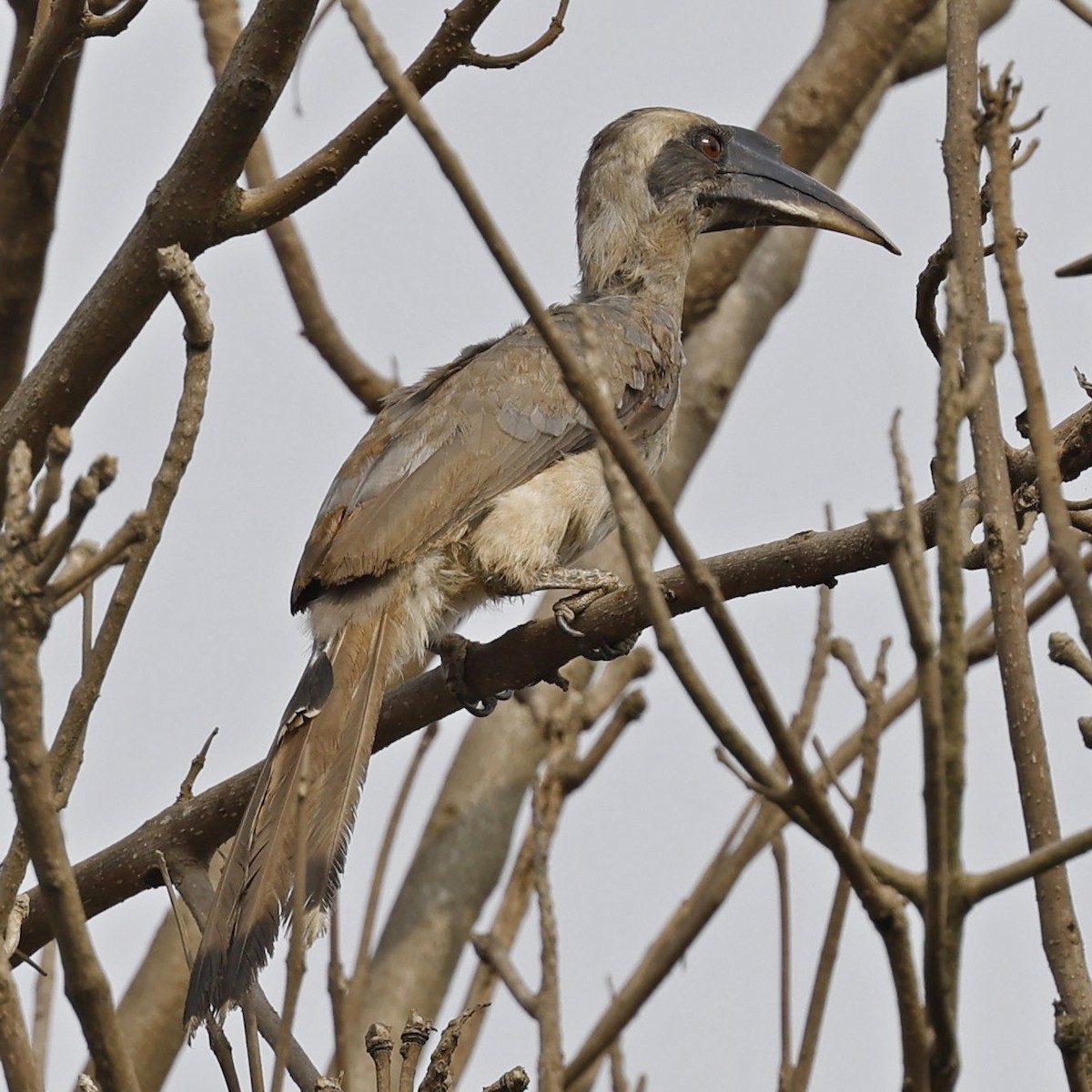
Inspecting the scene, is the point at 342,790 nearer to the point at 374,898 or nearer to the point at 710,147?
the point at 374,898

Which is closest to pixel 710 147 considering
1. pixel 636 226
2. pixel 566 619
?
pixel 636 226

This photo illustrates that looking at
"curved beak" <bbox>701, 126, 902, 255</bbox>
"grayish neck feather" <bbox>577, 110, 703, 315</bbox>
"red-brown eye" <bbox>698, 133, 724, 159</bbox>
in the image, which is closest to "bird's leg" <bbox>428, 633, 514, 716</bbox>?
"grayish neck feather" <bbox>577, 110, 703, 315</bbox>

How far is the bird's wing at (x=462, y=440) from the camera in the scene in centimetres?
430

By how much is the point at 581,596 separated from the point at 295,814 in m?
1.27

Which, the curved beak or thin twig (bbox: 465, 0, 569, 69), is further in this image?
the curved beak

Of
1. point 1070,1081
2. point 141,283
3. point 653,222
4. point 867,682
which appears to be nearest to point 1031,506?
point 867,682

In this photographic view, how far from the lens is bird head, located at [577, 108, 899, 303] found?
229 inches

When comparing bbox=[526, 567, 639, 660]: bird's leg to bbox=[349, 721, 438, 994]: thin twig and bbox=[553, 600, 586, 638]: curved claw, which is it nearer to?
bbox=[553, 600, 586, 638]: curved claw

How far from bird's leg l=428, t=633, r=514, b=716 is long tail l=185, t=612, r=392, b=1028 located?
0.18 m

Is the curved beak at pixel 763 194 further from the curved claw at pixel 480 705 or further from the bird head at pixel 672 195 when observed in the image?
the curved claw at pixel 480 705

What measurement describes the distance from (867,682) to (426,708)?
1053 millimetres

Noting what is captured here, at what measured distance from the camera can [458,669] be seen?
422cm

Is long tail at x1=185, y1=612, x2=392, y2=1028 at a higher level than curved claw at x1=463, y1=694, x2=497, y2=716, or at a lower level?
lower

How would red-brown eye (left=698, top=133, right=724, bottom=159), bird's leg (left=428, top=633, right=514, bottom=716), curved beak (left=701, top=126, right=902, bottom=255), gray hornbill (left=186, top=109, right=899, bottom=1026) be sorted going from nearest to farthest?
1. gray hornbill (left=186, top=109, right=899, bottom=1026)
2. bird's leg (left=428, top=633, right=514, bottom=716)
3. curved beak (left=701, top=126, right=902, bottom=255)
4. red-brown eye (left=698, top=133, right=724, bottom=159)
